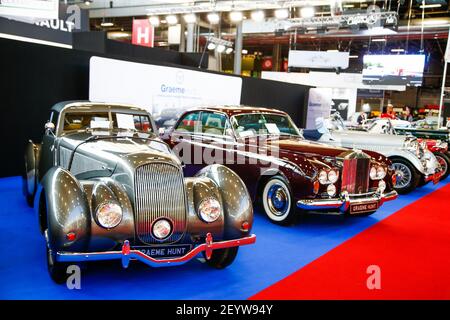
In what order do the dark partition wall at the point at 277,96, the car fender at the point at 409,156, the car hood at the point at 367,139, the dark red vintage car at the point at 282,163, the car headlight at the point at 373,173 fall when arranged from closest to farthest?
1. the dark red vintage car at the point at 282,163
2. the car headlight at the point at 373,173
3. the car fender at the point at 409,156
4. the car hood at the point at 367,139
5. the dark partition wall at the point at 277,96

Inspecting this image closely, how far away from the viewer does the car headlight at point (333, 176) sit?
4.73m

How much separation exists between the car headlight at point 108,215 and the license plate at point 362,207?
2.97 meters

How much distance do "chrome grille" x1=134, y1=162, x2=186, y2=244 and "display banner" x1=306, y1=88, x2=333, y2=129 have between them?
43.5ft

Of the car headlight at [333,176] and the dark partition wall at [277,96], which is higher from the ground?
the dark partition wall at [277,96]

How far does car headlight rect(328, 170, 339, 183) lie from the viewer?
186 inches

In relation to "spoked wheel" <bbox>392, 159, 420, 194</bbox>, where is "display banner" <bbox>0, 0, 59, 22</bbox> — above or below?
above

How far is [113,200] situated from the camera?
2930 millimetres

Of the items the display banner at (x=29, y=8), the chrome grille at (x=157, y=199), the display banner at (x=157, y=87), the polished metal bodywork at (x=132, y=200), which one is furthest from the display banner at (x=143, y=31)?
the chrome grille at (x=157, y=199)

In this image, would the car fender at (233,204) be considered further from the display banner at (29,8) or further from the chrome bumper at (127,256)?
Result: the display banner at (29,8)

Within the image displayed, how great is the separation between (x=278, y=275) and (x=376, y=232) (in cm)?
205

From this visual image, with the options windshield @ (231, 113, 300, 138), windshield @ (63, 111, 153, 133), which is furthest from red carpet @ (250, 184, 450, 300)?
windshield @ (63, 111, 153, 133)

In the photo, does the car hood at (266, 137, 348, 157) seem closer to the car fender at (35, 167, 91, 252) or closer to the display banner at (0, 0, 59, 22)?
the car fender at (35, 167, 91, 252)

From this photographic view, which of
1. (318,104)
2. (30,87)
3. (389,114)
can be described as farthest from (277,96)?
(30,87)
